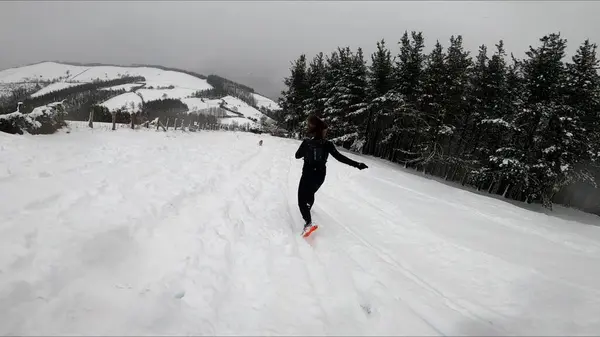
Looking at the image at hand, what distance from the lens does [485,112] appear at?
2578 cm

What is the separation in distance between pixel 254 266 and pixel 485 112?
29.0 m

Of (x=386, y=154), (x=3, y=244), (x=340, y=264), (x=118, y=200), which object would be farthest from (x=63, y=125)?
(x=386, y=154)

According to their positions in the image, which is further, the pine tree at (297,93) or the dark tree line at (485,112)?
the pine tree at (297,93)

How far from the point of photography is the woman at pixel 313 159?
16.7 ft

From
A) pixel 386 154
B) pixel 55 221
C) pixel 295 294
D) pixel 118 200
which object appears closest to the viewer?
pixel 295 294

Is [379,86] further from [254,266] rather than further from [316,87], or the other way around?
[254,266]

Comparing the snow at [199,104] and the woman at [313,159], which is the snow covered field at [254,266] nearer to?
the woman at [313,159]

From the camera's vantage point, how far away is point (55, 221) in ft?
13.3

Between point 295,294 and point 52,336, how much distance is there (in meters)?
2.20

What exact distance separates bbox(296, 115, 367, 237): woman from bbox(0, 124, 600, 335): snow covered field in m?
0.63

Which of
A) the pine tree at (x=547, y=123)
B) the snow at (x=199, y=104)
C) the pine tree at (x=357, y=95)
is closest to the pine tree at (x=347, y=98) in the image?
the pine tree at (x=357, y=95)

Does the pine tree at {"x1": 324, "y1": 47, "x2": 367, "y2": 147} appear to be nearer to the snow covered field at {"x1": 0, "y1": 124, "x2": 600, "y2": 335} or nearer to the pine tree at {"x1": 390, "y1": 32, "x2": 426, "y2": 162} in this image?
the pine tree at {"x1": 390, "y1": 32, "x2": 426, "y2": 162}

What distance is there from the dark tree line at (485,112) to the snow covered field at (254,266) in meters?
15.5

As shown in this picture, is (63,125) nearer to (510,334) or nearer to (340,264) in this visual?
(340,264)
